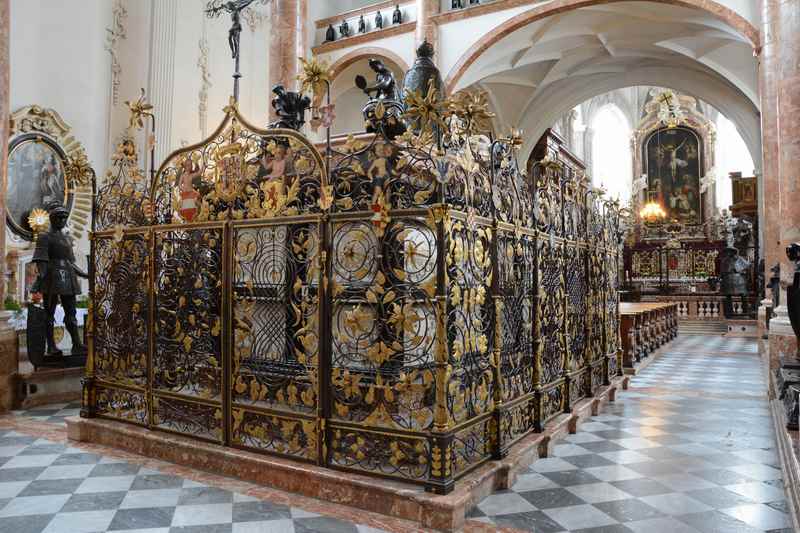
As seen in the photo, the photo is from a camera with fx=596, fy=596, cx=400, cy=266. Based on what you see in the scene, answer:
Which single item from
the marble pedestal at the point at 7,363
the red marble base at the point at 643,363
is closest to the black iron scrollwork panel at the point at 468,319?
the marble pedestal at the point at 7,363

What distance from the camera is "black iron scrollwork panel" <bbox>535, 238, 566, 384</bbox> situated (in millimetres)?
4516

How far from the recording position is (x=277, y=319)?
3.91 metres

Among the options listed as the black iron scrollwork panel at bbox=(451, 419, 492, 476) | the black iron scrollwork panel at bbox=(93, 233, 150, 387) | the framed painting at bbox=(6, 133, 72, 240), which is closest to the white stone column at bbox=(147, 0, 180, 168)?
the framed painting at bbox=(6, 133, 72, 240)

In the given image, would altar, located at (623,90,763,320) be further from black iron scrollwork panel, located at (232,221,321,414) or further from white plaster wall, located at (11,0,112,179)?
black iron scrollwork panel, located at (232,221,321,414)

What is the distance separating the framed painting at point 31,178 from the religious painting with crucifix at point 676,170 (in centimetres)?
2257

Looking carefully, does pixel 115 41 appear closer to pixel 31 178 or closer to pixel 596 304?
pixel 31 178

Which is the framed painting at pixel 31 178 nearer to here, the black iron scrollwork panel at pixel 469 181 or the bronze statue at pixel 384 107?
the bronze statue at pixel 384 107

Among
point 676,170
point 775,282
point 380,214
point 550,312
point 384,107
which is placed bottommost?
point 550,312

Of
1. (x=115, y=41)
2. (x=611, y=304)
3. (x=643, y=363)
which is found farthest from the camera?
(x=115, y=41)

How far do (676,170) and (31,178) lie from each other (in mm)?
23826

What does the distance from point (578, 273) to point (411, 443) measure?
3.06m

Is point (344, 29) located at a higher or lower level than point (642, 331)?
higher

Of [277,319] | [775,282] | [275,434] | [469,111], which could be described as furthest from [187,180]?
[775,282]

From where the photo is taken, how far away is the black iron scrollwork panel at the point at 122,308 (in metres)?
4.59
